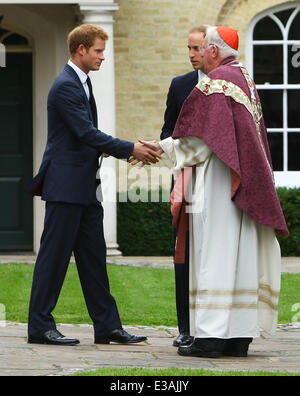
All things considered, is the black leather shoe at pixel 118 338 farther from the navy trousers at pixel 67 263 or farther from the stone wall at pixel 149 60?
the stone wall at pixel 149 60

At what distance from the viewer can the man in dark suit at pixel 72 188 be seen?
6852 millimetres

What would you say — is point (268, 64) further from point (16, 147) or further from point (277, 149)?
point (16, 147)

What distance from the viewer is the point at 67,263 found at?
6.96 m

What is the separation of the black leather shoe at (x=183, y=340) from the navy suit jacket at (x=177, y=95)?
1343mm

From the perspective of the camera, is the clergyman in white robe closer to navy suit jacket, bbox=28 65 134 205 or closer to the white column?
navy suit jacket, bbox=28 65 134 205

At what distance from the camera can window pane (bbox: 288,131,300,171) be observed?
46.8 ft

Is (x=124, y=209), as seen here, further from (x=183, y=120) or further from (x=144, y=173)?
(x=183, y=120)

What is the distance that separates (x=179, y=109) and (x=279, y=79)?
285 inches

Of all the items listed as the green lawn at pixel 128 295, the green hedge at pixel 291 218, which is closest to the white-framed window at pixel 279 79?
the green hedge at pixel 291 218

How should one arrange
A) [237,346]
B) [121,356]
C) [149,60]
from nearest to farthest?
[121,356], [237,346], [149,60]

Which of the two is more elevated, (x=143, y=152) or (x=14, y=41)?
(x=14, y=41)

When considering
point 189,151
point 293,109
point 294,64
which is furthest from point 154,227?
point 189,151

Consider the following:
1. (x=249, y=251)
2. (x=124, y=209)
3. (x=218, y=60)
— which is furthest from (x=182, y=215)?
(x=124, y=209)
